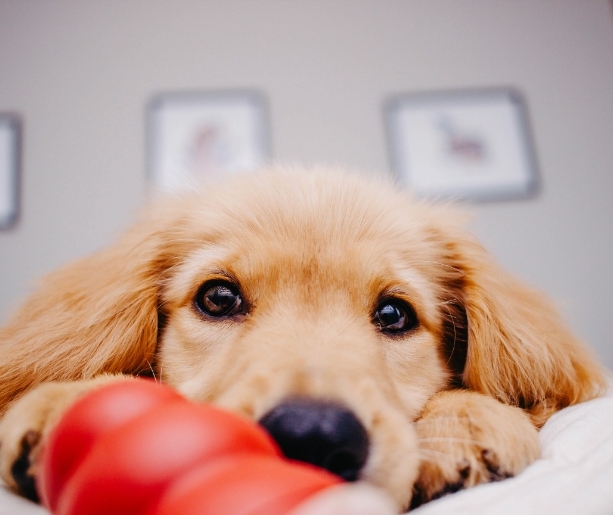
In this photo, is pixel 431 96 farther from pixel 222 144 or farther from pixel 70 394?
pixel 70 394

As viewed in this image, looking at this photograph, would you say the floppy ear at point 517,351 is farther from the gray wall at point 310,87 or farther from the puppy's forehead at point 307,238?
the gray wall at point 310,87

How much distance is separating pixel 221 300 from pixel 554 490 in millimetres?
767

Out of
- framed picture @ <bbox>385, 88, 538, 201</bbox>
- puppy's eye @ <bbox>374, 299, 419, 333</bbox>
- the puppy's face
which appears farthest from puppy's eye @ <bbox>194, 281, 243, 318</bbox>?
framed picture @ <bbox>385, 88, 538, 201</bbox>

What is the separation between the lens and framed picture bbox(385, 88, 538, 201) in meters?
3.13

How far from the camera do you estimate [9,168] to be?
2.98 meters

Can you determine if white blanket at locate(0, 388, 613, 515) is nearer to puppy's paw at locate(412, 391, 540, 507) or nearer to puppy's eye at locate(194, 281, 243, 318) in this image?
puppy's paw at locate(412, 391, 540, 507)

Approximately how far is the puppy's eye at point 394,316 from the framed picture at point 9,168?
2593 mm

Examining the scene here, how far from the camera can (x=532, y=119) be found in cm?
328

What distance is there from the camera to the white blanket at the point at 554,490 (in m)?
0.60

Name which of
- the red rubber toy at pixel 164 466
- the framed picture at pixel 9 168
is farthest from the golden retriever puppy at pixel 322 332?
the framed picture at pixel 9 168

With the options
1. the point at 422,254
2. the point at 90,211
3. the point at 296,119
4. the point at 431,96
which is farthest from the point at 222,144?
the point at 422,254

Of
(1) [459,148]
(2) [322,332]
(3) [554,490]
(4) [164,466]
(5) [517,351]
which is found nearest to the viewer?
(4) [164,466]

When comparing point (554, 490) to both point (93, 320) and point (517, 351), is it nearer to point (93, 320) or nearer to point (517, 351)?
point (517, 351)

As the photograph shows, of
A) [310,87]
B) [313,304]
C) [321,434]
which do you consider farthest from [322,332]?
[310,87]
